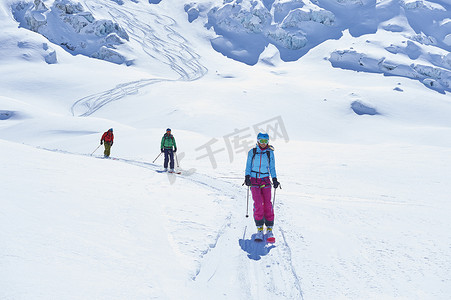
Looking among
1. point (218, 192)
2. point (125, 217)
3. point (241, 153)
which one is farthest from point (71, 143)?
point (125, 217)

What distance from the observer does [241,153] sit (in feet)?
62.9

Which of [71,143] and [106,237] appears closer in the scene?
[106,237]

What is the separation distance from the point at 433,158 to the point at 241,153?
33.2 ft

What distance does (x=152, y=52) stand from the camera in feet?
250

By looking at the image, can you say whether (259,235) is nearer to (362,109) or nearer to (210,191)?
(210,191)

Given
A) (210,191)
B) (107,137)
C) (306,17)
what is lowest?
(107,137)

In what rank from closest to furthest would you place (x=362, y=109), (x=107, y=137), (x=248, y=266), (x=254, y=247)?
1. (x=248, y=266)
2. (x=254, y=247)
3. (x=107, y=137)
4. (x=362, y=109)

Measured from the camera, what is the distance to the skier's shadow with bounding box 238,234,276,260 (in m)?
5.26

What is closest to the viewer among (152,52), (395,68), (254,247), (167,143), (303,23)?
(254,247)

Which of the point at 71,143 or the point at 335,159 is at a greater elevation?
the point at 335,159

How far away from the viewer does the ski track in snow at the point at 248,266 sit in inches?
163

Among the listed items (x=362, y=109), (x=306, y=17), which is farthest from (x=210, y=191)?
(x=306, y=17)

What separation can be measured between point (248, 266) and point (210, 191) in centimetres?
Result: 487

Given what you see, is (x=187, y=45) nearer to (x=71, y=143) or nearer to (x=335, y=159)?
(x=71, y=143)
